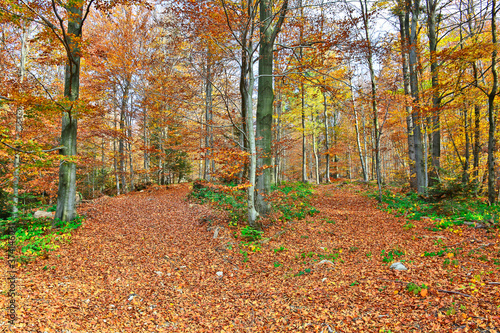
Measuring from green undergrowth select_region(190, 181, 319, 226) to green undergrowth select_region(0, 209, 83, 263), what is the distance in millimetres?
3958

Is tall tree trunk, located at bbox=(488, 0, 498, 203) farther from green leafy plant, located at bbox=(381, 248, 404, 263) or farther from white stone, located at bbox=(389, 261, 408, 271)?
white stone, located at bbox=(389, 261, 408, 271)

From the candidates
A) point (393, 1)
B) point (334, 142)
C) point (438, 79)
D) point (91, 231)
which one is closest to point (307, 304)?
point (91, 231)

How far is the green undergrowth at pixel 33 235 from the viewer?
5137 millimetres

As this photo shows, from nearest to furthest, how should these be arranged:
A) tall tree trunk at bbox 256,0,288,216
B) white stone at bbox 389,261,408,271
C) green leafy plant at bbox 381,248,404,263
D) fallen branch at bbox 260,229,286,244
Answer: white stone at bbox 389,261,408,271 → green leafy plant at bbox 381,248,404,263 → fallen branch at bbox 260,229,286,244 → tall tree trunk at bbox 256,0,288,216

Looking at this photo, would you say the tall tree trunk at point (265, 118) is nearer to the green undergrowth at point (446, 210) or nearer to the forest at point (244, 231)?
the forest at point (244, 231)

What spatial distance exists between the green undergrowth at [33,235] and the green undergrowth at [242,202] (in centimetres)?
396

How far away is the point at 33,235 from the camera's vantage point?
613cm

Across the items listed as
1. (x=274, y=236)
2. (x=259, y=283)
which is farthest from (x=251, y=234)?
(x=259, y=283)

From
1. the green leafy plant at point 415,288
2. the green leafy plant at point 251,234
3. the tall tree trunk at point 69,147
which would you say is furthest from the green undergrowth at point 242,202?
the green leafy plant at point 415,288

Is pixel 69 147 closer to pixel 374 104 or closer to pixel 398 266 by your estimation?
pixel 398 266

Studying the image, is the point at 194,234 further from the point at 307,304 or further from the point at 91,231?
the point at 307,304

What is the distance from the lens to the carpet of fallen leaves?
319 centimetres

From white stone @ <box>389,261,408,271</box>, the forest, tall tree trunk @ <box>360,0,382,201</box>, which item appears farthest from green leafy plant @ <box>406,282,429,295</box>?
tall tree trunk @ <box>360,0,382,201</box>

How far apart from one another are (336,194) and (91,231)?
11.3 m
